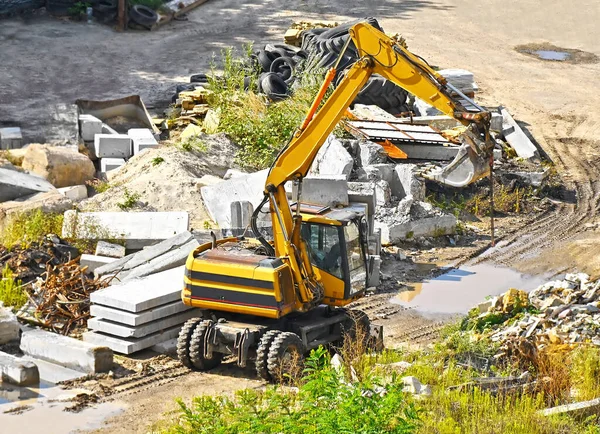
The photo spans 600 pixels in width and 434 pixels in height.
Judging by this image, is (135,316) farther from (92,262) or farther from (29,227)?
(29,227)

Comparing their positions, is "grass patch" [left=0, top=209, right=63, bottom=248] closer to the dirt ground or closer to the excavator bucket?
the dirt ground

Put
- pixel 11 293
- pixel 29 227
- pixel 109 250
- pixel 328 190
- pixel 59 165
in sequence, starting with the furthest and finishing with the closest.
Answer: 1. pixel 59 165
2. pixel 328 190
3. pixel 29 227
4. pixel 109 250
5. pixel 11 293

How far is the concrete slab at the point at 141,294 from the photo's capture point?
11859 millimetres

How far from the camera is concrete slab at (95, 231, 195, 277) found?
45.0 ft

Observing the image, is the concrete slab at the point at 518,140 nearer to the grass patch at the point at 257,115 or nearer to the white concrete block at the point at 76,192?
the grass patch at the point at 257,115

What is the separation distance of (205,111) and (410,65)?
8773mm

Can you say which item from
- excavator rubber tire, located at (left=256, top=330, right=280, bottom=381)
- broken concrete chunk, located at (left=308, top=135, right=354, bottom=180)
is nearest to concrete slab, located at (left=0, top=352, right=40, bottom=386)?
excavator rubber tire, located at (left=256, top=330, right=280, bottom=381)

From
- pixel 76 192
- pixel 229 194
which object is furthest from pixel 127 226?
pixel 76 192

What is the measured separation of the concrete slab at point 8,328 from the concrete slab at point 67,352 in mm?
278

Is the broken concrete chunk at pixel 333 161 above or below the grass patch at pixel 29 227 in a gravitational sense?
above

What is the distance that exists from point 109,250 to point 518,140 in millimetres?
9465

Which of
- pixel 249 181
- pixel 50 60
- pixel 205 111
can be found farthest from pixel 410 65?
pixel 50 60

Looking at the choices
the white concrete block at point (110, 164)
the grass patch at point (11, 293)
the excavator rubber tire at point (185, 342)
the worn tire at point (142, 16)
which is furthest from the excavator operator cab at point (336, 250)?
the worn tire at point (142, 16)

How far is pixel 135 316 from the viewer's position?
38.8 feet
